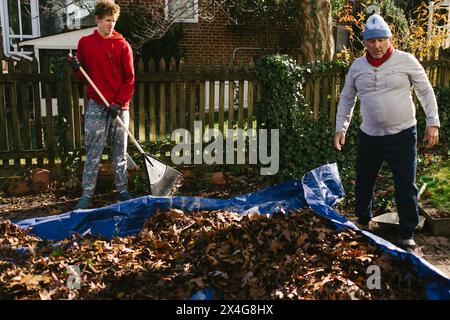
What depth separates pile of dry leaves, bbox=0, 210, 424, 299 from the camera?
3.38 meters

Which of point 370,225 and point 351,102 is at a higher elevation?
point 351,102

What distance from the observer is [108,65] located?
216 inches

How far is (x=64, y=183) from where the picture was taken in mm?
6566

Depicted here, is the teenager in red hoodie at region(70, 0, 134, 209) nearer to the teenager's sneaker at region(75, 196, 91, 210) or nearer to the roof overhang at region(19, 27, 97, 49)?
the teenager's sneaker at region(75, 196, 91, 210)

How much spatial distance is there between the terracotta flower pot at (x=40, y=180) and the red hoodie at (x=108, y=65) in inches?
62.6

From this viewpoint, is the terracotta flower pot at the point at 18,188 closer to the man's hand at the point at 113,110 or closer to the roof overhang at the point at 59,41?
the man's hand at the point at 113,110

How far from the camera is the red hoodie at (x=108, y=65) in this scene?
5430 millimetres

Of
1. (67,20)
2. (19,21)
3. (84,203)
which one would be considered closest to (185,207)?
(84,203)

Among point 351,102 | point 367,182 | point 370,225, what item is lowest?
point 370,225

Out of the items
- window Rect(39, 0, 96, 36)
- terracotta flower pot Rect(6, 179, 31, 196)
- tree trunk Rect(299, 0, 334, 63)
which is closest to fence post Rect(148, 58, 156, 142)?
terracotta flower pot Rect(6, 179, 31, 196)
